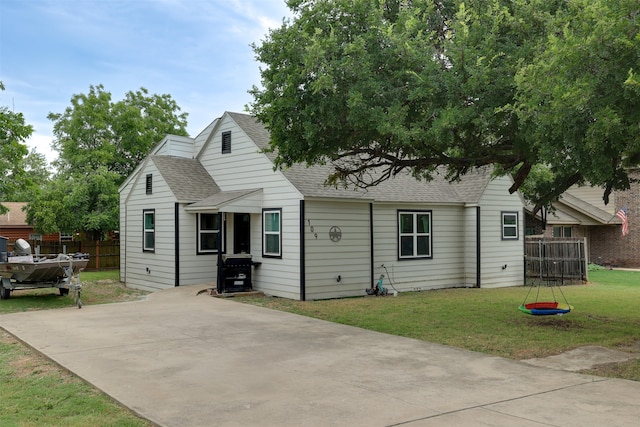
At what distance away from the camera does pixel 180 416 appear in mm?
5125

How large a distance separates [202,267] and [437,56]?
1003 cm

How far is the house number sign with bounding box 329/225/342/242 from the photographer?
14961mm

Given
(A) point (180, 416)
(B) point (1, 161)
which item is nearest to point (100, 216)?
(B) point (1, 161)

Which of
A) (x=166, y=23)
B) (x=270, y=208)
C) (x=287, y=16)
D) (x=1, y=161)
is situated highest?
(x=166, y=23)

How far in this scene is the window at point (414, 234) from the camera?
669 inches

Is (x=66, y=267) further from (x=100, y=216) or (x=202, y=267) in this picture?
(x=100, y=216)

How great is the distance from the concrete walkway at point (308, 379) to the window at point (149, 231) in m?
7.20

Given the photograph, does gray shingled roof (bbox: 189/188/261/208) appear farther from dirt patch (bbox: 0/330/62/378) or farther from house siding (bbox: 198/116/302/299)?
dirt patch (bbox: 0/330/62/378)

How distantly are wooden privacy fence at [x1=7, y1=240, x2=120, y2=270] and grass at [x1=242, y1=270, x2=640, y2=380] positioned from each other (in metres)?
14.5

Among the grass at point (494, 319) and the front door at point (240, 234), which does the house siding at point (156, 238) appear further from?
the grass at point (494, 319)

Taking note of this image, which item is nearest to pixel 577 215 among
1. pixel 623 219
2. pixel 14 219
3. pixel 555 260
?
pixel 623 219

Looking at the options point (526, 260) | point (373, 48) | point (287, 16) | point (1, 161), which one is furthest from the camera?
point (526, 260)

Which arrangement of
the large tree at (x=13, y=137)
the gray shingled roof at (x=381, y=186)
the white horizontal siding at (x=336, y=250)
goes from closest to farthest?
the white horizontal siding at (x=336, y=250) → the gray shingled roof at (x=381, y=186) → the large tree at (x=13, y=137)

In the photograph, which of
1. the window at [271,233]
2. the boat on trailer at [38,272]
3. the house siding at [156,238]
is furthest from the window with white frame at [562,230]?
the boat on trailer at [38,272]
